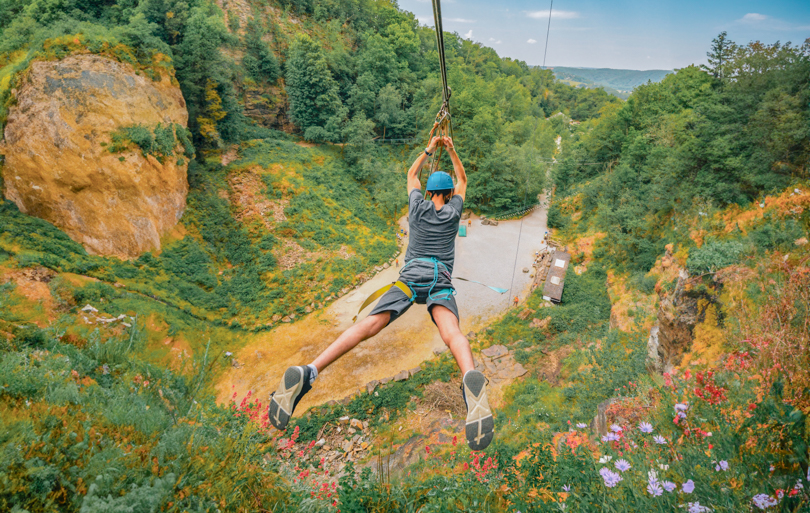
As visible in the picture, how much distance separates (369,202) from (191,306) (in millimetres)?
14065

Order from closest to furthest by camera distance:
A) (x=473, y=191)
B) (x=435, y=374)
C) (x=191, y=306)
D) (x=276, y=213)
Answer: (x=435, y=374)
(x=191, y=306)
(x=276, y=213)
(x=473, y=191)

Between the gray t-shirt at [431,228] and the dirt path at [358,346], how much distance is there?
9.90 meters

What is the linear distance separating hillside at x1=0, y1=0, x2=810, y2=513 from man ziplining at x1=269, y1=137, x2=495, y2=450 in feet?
2.58

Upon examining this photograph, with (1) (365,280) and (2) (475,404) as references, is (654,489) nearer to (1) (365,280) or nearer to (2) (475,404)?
(2) (475,404)

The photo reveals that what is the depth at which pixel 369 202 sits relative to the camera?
2562 cm

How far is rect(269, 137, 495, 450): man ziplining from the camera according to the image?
9.60 feet

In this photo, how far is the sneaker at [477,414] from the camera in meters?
2.78

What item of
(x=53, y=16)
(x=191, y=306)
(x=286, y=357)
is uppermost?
(x=53, y=16)

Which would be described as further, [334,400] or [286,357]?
[286,357]

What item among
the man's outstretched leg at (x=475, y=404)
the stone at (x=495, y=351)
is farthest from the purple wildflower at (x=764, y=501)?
the stone at (x=495, y=351)

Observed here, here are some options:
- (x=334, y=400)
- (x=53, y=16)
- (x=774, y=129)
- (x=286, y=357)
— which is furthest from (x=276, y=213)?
(x=774, y=129)

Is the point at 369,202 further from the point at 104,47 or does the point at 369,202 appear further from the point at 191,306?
the point at 104,47

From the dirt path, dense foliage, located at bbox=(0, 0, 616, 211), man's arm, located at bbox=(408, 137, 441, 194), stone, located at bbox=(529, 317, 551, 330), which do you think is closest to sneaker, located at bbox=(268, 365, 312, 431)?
man's arm, located at bbox=(408, 137, 441, 194)

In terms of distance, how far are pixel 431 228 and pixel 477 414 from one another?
213cm
